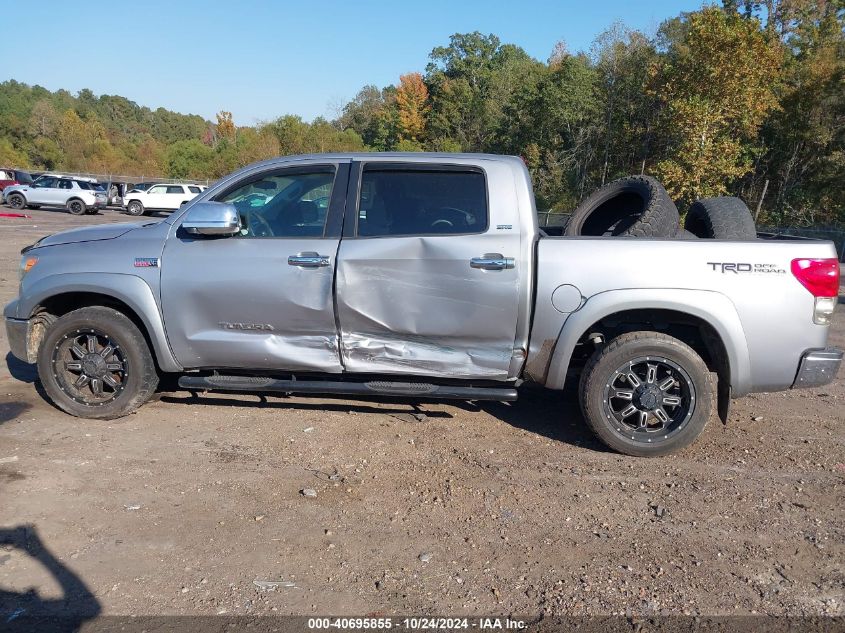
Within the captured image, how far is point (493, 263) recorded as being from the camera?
4504mm

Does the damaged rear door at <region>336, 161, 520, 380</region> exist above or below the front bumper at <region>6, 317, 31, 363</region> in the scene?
above

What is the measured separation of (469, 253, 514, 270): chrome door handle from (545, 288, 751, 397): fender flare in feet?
1.80

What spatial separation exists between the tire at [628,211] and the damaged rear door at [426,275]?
3.72 ft

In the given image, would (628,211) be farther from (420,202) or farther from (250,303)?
(250,303)

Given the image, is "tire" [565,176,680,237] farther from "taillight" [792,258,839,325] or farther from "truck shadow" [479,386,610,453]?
"truck shadow" [479,386,610,453]

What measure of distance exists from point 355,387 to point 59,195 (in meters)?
32.4

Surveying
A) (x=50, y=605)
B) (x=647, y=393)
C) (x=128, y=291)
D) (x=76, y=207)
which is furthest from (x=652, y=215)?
(x=76, y=207)

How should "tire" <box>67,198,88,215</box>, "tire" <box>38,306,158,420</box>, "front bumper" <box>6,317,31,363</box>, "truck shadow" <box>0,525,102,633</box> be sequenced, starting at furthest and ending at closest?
"tire" <box>67,198,88,215</box> → "front bumper" <box>6,317,31,363</box> → "tire" <box>38,306,158,420</box> → "truck shadow" <box>0,525,102,633</box>

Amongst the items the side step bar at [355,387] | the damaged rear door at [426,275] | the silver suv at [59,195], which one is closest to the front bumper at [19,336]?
the side step bar at [355,387]

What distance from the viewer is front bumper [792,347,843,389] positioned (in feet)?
14.4

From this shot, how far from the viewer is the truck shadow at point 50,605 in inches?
111

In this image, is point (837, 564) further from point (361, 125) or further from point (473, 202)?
point (361, 125)

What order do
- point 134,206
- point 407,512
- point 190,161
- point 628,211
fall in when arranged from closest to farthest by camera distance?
point 407,512, point 628,211, point 134,206, point 190,161

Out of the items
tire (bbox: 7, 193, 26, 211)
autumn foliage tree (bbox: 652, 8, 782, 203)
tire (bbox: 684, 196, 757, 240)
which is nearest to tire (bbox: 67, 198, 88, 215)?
tire (bbox: 7, 193, 26, 211)
